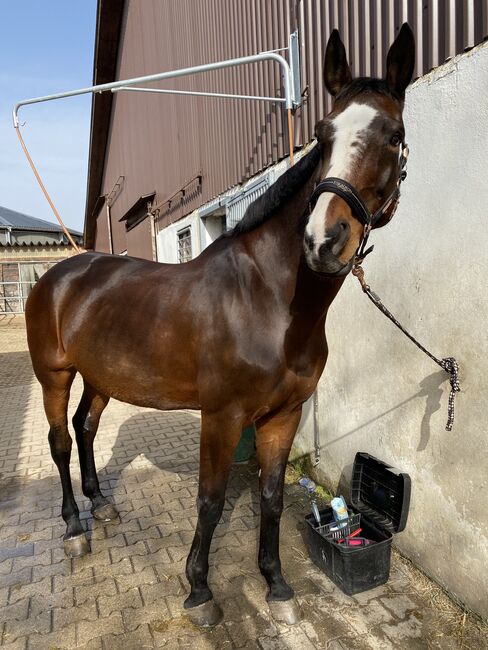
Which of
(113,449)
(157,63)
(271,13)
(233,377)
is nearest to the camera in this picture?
(233,377)

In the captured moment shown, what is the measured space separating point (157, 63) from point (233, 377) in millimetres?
8836

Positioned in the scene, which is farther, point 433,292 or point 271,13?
point 271,13

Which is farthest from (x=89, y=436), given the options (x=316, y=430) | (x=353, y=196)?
(x=353, y=196)

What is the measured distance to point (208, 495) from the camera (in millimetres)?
2143

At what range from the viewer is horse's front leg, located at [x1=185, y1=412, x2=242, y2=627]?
205 centimetres

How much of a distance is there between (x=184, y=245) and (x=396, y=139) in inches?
249

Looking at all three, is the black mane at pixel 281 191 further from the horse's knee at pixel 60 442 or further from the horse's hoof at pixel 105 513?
the horse's hoof at pixel 105 513

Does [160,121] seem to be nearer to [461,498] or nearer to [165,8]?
[165,8]

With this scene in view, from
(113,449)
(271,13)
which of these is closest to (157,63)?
(271,13)

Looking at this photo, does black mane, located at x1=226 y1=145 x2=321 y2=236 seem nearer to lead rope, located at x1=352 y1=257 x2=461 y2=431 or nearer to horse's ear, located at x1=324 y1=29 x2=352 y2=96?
horse's ear, located at x1=324 y1=29 x2=352 y2=96

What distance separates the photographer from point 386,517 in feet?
8.64

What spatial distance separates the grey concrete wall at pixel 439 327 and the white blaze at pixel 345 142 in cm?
88

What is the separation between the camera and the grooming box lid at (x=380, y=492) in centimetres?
250

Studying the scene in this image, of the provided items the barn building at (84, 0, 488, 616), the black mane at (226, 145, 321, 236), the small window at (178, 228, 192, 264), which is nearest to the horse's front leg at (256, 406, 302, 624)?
the barn building at (84, 0, 488, 616)
